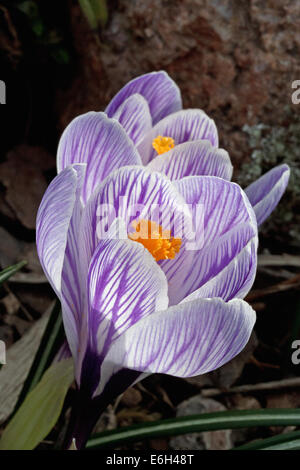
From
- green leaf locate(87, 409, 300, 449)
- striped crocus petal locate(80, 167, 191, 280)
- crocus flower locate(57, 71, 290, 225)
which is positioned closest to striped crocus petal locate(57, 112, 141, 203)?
crocus flower locate(57, 71, 290, 225)

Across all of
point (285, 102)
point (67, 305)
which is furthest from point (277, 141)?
point (67, 305)

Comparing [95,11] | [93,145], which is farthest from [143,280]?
[95,11]

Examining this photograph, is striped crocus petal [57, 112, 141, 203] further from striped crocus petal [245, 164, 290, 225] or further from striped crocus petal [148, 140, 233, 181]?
striped crocus petal [245, 164, 290, 225]

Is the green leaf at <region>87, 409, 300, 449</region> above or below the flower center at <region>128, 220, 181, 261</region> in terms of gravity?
below

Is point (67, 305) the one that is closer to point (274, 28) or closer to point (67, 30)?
point (274, 28)

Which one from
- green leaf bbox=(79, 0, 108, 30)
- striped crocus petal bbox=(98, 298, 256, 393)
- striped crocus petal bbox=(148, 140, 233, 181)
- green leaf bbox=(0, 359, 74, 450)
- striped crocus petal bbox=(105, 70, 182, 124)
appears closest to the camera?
striped crocus petal bbox=(98, 298, 256, 393)

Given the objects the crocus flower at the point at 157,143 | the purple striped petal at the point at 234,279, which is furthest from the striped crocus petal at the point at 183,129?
the purple striped petal at the point at 234,279
